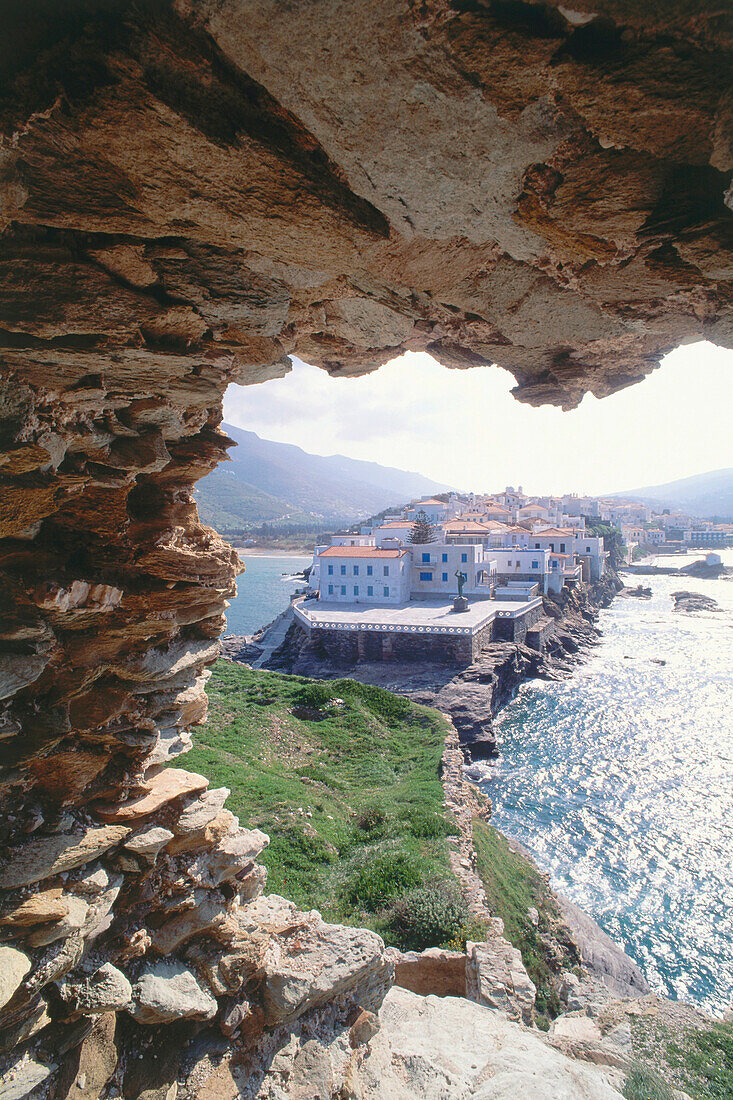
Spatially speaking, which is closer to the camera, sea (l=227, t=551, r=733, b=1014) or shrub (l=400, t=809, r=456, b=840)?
shrub (l=400, t=809, r=456, b=840)

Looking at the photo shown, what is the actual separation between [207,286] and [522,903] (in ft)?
Result: 42.5

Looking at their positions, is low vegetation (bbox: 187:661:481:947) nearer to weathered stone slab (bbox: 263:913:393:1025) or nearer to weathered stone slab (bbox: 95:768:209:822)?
weathered stone slab (bbox: 263:913:393:1025)

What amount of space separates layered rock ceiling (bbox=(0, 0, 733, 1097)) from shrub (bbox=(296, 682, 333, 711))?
15.6 meters

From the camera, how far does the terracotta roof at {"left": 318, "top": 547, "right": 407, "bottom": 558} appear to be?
129ft

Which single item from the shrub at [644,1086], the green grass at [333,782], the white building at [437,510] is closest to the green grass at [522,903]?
the green grass at [333,782]

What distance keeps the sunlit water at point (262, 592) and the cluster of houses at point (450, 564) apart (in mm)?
8737

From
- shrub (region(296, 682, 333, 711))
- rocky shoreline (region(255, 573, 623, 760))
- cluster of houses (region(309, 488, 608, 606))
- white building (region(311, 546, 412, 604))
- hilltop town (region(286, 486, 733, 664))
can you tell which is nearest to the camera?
shrub (region(296, 682, 333, 711))

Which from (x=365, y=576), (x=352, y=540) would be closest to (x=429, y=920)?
(x=365, y=576)

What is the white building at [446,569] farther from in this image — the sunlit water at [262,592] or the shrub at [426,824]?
the shrub at [426,824]

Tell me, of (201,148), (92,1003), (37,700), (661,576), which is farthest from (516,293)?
(661,576)

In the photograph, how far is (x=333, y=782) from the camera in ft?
50.5

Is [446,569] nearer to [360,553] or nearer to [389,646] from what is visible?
[360,553]

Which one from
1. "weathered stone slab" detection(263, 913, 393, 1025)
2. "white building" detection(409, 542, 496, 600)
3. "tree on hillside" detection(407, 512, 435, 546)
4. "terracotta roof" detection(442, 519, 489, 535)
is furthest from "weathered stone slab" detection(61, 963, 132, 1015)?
"terracotta roof" detection(442, 519, 489, 535)

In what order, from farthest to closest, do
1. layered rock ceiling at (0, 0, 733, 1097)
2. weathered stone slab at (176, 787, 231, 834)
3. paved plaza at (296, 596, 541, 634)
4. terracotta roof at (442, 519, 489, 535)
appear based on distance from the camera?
terracotta roof at (442, 519, 489, 535), paved plaza at (296, 596, 541, 634), weathered stone slab at (176, 787, 231, 834), layered rock ceiling at (0, 0, 733, 1097)
